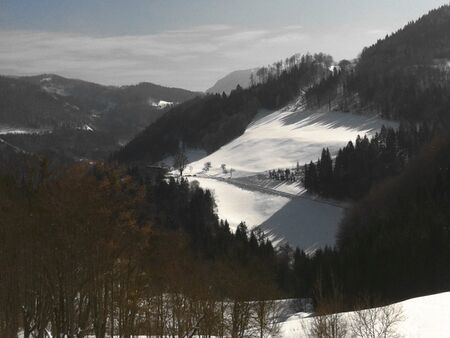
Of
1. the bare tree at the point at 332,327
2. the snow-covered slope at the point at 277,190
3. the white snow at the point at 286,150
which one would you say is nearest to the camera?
the bare tree at the point at 332,327

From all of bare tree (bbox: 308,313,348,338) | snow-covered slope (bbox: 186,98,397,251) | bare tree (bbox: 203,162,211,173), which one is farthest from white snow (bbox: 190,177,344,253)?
bare tree (bbox: 308,313,348,338)

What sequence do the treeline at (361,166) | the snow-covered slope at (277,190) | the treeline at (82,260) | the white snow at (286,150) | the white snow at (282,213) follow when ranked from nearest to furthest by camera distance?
1. the treeline at (82,260)
2. the white snow at (282,213)
3. the snow-covered slope at (277,190)
4. the treeline at (361,166)
5. the white snow at (286,150)

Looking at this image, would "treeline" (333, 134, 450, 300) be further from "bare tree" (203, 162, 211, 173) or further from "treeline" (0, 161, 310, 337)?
"bare tree" (203, 162, 211, 173)

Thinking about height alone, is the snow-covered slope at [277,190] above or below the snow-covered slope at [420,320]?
above

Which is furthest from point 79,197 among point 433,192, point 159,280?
point 433,192

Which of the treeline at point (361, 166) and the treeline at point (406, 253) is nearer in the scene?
the treeline at point (406, 253)

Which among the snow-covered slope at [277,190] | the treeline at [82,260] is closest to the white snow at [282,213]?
the snow-covered slope at [277,190]

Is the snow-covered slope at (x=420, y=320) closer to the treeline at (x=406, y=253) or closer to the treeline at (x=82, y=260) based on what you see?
the treeline at (x=82, y=260)

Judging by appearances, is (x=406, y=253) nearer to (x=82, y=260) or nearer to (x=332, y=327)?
(x=332, y=327)

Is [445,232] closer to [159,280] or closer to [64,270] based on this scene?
[159,280]
